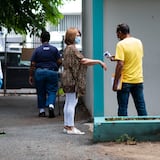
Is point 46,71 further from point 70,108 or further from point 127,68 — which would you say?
point 127,68

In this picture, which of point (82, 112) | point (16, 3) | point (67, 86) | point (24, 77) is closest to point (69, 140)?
point (67, 86)

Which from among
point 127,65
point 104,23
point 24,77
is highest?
point 104,23

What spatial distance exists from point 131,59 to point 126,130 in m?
1.31

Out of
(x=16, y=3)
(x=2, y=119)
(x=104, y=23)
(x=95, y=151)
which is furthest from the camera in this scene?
(x=16, y=3)

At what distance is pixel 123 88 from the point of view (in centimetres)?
873

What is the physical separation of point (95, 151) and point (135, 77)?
1774mm

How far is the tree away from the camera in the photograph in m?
14.4

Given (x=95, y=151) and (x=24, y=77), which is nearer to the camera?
(x=95, y=151)

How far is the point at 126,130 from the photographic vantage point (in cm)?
797

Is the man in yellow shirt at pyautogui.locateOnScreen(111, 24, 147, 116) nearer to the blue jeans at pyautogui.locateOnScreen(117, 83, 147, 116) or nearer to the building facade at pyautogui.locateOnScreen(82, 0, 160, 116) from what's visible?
the blue jeans at pyautogui.locateOnScreen(117, 83, 147, 116)

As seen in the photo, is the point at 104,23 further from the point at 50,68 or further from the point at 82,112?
the point at 82,112

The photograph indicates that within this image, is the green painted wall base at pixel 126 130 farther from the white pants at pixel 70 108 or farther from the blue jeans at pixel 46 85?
the blue jeans at pixel 46 85

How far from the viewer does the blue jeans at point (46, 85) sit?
11500mm

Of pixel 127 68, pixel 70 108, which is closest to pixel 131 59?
pixel 127 68
